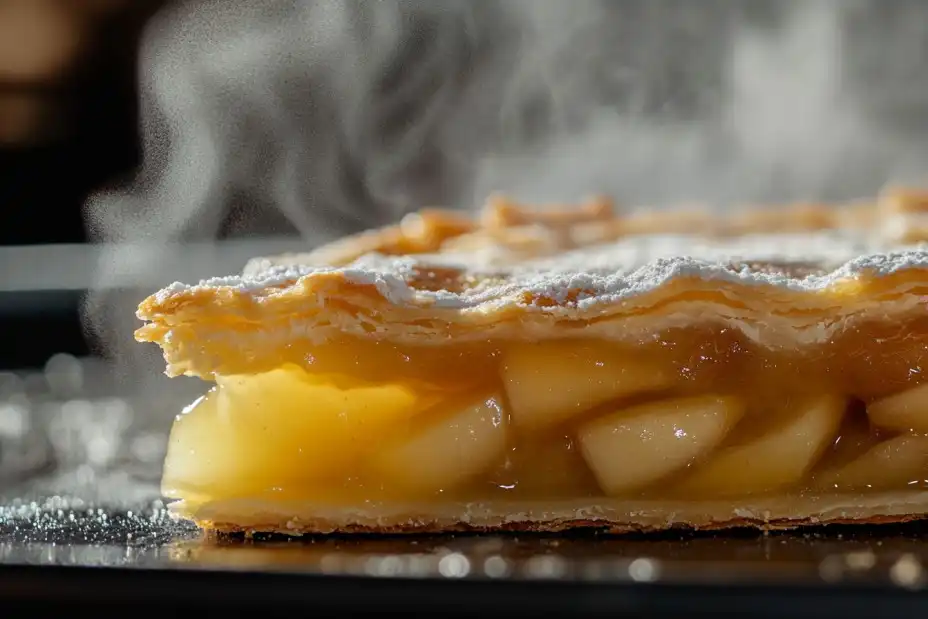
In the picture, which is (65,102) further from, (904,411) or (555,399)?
(904,411)

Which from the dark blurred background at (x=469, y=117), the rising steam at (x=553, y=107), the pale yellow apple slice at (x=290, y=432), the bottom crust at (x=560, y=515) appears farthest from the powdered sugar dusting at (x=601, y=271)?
the dark blurred background at (x=469, y=117)

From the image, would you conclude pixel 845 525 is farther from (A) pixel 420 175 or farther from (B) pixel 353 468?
(A) pixel 420 175

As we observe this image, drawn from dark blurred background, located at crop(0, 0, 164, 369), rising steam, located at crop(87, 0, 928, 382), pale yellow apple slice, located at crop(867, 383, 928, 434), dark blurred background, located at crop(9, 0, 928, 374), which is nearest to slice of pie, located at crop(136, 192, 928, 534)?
pale yellow apple slice, located at crop(867, 383, 928, 434)

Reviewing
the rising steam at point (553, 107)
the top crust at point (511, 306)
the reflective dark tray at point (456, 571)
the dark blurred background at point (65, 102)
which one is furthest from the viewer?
the dark blurred background at point (65, 102)

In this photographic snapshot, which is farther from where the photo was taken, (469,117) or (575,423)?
(469,117)

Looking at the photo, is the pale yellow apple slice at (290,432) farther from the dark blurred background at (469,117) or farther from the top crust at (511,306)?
the dark blurred background at (469,117)

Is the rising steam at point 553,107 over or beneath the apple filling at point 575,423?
over

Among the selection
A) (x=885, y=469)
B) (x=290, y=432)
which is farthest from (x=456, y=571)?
(x=885, y=469)
